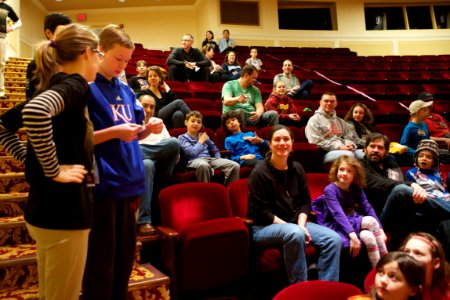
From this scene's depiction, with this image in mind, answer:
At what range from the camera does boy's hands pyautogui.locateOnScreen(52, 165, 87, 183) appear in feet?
2.39

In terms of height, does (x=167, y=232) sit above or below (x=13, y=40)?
below

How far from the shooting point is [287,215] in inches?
62.1

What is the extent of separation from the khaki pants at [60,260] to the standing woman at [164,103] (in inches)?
67.4

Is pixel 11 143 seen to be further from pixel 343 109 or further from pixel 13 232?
pixel 343 109

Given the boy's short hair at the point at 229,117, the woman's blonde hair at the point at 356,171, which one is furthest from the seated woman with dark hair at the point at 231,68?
the woman's blonde hair at the point at 356,171

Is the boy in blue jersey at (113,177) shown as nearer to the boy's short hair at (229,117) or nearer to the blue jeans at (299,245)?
the blue jeans at (299,245)

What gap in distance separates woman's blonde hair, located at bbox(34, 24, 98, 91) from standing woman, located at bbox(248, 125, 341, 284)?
92 cm

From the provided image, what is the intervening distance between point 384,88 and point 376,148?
97.9 inches

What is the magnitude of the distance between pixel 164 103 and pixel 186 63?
1184 mm

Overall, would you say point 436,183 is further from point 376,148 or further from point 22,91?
point 22,91

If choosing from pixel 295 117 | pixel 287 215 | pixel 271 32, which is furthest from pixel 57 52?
pixel 271 32

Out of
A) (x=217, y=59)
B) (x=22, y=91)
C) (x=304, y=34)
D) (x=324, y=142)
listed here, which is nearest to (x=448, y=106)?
(x=324, y=142)

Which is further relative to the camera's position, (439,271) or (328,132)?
(328,132)

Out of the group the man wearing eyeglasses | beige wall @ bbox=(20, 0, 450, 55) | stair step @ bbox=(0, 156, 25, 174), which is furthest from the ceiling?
stair step @ bbox=(0, 156, 25, 174)
